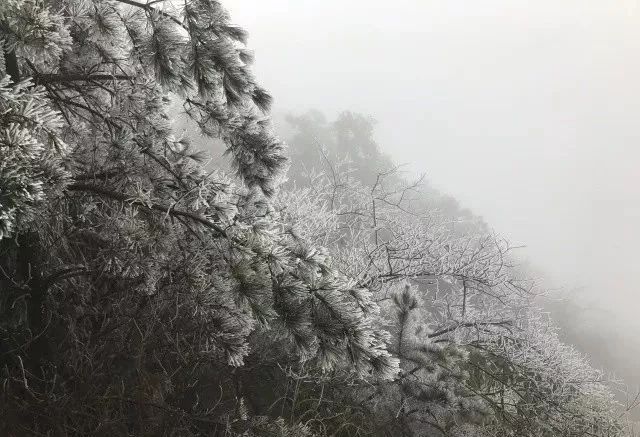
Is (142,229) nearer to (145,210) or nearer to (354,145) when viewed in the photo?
(145,210)

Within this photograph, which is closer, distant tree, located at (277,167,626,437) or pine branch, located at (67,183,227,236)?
pine branch, located at (67,183,227,236)

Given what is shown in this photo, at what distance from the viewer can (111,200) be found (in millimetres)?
2504

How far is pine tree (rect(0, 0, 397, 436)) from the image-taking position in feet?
5.81

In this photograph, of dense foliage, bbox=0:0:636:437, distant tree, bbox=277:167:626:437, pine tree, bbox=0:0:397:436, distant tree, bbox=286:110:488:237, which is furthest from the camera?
distant tree, bbox=286:110:488:237

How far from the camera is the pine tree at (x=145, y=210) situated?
5.81 ft

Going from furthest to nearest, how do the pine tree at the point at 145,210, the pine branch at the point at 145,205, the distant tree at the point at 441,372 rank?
the distant tree at the point at 441,372, the pine branch at the point at 145,205, the pine tree at the point at 145,210

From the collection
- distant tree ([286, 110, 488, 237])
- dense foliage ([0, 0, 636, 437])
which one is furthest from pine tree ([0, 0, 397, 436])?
distant tree ([286, 110, 488, 237])

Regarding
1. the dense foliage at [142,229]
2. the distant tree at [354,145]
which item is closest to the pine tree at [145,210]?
the dense foliage at [142,229]

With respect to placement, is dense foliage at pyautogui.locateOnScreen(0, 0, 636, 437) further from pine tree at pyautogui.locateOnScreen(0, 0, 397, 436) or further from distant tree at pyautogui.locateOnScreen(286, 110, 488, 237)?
distant tree at pyautogui.locateOnScreen(286, 110, 488, 237)

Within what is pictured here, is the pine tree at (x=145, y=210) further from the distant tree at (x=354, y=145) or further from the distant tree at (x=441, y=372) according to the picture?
the distant tree at (x=354, y=145)

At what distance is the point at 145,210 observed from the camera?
2.30 meters

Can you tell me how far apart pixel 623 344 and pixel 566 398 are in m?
22.9

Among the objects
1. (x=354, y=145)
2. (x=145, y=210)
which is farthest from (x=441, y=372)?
(x=354, y=145)

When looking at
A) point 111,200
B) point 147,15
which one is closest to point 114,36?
point 147,15
